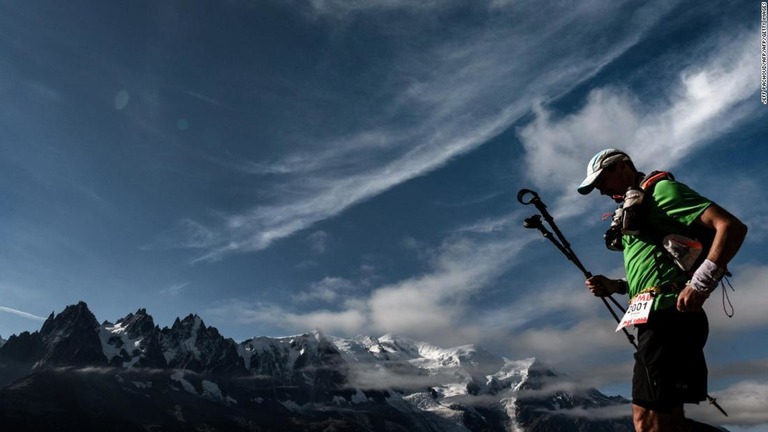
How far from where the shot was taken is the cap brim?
7312mm

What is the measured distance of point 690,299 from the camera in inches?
237

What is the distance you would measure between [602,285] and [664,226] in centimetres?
207

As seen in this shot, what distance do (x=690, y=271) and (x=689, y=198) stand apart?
89 cm

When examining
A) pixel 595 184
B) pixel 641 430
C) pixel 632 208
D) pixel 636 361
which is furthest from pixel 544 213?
pixel 641 430

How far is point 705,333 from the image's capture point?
21.8 feet

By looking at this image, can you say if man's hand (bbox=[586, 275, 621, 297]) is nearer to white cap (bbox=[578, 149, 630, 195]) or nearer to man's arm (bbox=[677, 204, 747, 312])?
white cap (bbox=[578, 149, 630, 195])

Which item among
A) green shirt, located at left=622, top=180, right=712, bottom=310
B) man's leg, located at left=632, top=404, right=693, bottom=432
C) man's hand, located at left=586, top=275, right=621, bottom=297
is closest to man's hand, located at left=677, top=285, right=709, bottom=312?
green shirt, located at left=622, top=180, right=712, bottom=310

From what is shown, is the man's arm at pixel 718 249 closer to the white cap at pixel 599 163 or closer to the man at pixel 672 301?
the man at pixel 672 301

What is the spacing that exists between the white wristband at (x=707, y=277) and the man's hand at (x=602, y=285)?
7.82 feet

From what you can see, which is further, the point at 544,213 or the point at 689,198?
the point at 544,213

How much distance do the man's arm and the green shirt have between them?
269 mm

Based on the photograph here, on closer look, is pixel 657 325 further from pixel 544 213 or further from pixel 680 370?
pixel 544 213

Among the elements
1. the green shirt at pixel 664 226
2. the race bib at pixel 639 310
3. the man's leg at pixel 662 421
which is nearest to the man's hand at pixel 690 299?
the green shirt at pixel 664 226

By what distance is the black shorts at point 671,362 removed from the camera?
248 inches
